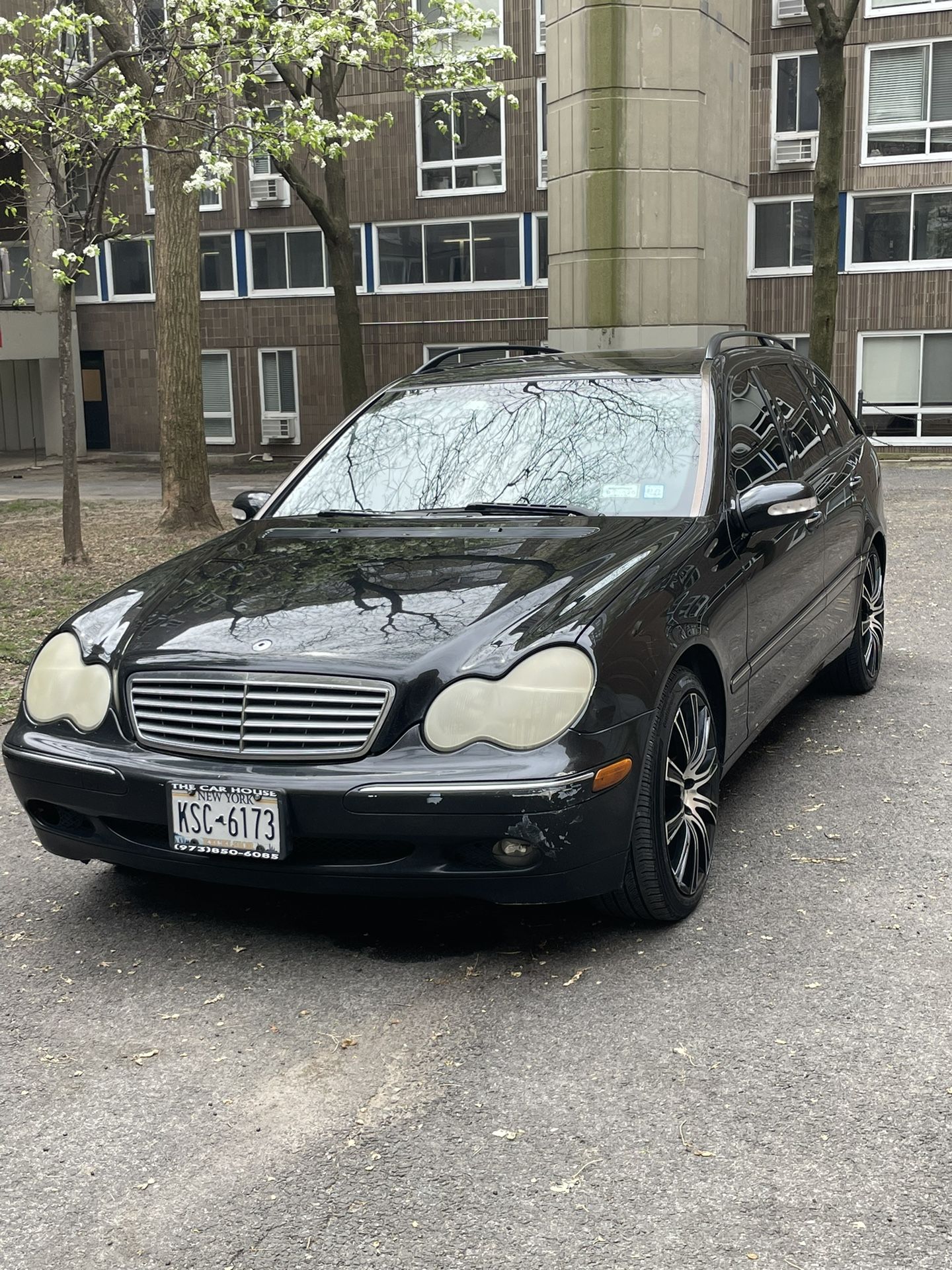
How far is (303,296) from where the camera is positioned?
31.8 metres

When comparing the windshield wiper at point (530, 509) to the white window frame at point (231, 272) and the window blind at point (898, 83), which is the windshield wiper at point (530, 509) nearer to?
the window blind at point (898, 83)

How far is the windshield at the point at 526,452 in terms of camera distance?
4.84m

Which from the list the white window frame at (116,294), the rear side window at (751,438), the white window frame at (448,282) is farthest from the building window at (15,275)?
the rear side window at (751,438)

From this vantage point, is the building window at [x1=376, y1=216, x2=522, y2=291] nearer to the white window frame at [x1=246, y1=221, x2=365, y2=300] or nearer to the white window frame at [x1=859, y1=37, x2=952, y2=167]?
the white window frame at [x1=246, y1=221, x2=365, y2=300]

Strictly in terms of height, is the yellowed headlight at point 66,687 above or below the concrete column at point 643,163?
below

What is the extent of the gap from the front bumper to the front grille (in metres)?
0.05

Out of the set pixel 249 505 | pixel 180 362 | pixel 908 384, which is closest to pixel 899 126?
pixel 908 384

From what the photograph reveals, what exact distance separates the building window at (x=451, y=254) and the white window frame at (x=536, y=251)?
0.32m

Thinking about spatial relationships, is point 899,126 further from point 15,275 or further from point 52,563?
point 52,563

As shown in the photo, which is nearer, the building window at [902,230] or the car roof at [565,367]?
the car roof at [565,367]

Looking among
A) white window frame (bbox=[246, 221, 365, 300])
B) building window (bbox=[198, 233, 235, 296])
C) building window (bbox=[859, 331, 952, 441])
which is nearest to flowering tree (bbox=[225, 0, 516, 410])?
white window frame (bbox=[246, 221, 365, 300])

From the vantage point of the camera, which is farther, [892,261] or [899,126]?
[892,261]

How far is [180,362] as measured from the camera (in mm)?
14523

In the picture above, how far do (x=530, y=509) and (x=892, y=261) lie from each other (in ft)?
82.2
